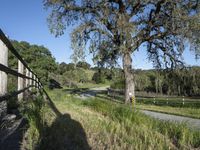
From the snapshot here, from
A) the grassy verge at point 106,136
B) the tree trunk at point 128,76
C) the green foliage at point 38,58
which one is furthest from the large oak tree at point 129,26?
the green foliage at point 38,58

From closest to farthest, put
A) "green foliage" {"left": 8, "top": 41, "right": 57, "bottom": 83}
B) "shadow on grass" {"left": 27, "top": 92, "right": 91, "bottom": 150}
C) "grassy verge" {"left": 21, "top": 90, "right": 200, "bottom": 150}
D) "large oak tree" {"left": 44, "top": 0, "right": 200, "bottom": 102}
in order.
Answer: "shadow on grass" {"left": 27, "top": 92, "right": 91, "bottom": 150}, "grassy verge" {"left": 21, "top": 90, "right": 200, "bottom": 150}, "large oak tree" {"left": 44, "top": 0, "right": 200, "bottom": 102}, "green foliage" {"left": 8, "top": 41, "right": 57, "bottom": 83}

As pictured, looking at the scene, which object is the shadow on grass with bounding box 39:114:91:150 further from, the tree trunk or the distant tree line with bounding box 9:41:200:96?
the tree trunk

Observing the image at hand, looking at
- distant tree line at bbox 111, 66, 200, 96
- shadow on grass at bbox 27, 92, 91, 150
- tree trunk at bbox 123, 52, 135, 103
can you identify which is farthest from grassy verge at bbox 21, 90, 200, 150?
distant tree line at bbox 111, 66, 200, 96

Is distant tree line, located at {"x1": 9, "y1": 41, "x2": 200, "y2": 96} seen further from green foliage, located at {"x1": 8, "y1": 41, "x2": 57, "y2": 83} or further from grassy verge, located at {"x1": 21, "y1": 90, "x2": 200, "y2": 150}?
grassy verge, located at {"x1": 21, "y1": 90, "x2": 200, "y2": 150}

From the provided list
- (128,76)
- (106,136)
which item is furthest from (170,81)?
(106,136)

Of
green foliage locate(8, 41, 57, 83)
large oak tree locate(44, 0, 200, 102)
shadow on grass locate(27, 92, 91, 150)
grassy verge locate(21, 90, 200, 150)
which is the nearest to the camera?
shadow on grass locate(27, 92, 91, 150)

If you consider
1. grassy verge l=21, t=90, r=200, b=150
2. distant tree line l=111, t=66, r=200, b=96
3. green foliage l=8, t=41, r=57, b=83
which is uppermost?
green foliage l=8, t=41, r=57, b=83

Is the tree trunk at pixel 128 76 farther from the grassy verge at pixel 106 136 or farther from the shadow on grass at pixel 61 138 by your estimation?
the shadow on grass at pixel 61 138

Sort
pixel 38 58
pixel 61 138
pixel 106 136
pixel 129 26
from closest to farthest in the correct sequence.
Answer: pixel 61 138 → pixel 106 136 → pixel 129 26 → pixel 38 58

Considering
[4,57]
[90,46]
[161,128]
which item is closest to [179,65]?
[90,46]

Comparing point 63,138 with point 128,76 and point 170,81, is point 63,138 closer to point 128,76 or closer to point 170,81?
point 128,76

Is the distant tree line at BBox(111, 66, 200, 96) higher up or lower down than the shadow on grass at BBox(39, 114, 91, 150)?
higher up

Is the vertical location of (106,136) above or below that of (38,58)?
below

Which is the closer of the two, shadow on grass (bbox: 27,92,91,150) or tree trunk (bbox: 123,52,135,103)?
shadow on grass (bbox: 27,92,91,150)
